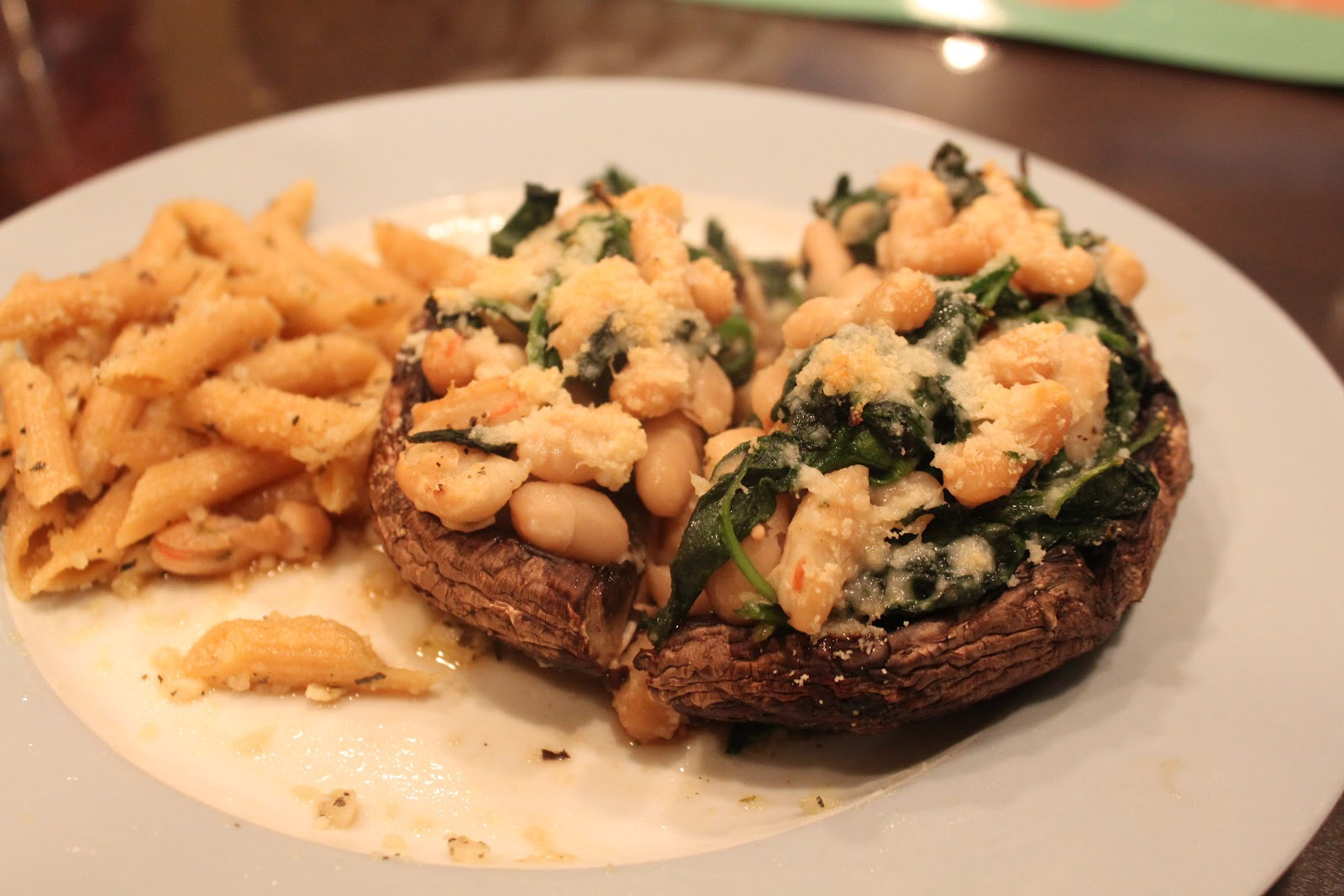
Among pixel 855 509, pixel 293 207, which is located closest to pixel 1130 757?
pixel 855 509

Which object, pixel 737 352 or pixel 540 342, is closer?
pixel 540 342

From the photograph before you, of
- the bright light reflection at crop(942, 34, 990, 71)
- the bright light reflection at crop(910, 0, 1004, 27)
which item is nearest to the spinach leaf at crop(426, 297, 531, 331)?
the bright light reflection at crop(942, 34, 990, 71)

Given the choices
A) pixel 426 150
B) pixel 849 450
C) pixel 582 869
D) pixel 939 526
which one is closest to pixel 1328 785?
pixel 939 526

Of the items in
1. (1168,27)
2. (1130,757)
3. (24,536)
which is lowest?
(24,536)

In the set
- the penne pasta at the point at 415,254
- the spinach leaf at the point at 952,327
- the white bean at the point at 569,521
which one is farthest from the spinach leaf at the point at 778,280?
the white bean at the point at 569,521

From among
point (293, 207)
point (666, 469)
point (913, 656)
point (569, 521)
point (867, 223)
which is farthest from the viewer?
point (293, 207)

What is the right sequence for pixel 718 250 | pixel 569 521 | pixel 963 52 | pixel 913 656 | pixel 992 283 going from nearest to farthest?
pixel 913 656 < pixel 569 521 < pixel 992 283 < pixel 718 250 < pixel 963 52

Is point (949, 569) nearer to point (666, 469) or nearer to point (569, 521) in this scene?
point (666, 469)

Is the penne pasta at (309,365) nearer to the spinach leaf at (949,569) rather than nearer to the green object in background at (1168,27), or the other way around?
the spinach leaf at (949,569)

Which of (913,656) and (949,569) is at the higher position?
(949,569)
